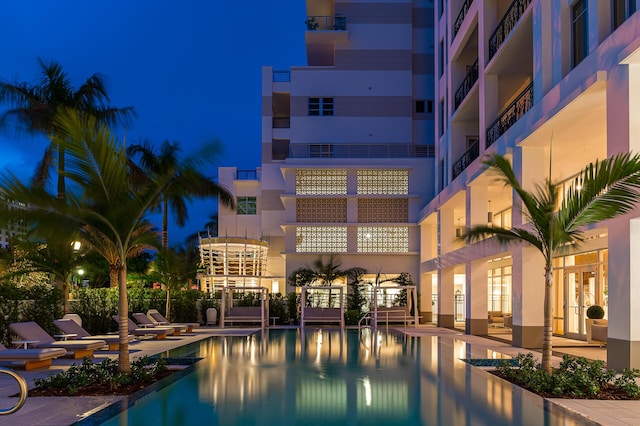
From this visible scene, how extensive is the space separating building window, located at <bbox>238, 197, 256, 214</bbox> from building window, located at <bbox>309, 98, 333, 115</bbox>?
321 inches

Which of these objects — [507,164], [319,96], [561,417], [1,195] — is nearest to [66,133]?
[1,195]

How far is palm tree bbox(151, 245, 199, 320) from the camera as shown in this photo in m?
26.1

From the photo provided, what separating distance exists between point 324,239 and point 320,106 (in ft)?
27.0

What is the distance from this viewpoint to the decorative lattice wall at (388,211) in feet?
111

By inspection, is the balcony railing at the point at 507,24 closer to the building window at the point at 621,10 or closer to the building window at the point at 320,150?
the building window at the point at 621,10

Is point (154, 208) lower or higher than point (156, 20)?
lower

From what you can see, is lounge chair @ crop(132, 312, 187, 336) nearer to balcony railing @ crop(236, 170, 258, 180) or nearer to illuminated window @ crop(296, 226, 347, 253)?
illuminated window @ crop(296, 226, 347, 253)

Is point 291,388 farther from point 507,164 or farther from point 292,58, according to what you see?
point 292,58

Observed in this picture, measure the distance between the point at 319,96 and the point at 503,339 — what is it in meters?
21.4

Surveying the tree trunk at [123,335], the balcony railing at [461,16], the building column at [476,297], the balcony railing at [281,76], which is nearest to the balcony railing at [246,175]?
the balcony railing at [281,76]

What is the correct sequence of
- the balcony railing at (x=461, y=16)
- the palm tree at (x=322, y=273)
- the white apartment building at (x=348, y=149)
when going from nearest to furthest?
1. the balcony railing at (x=461, y=16)
2. the palm tree at (x=322, y=273)
3. the white apartment building at (x=348, y=149)

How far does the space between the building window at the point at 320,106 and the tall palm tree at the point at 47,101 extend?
16345 mm

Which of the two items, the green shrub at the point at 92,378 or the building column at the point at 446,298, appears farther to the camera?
the building column at the point at 446,298

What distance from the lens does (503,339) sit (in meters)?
19.4
